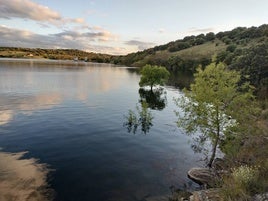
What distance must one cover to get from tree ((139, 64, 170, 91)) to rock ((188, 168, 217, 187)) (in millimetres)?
57337

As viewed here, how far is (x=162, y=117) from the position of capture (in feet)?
159

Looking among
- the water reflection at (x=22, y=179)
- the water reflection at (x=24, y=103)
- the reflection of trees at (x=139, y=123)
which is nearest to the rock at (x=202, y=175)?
the water reflection at (x=22, y=179)

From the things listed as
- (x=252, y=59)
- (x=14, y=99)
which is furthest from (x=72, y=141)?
(x=252, y=59)

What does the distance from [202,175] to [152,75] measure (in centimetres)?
6076

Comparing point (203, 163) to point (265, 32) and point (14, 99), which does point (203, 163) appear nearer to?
point (14, 99)

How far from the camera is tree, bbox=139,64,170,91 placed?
79.7m

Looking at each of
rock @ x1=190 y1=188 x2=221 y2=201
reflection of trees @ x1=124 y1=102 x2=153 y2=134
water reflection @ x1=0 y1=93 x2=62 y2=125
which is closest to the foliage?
rock @ x1=190 y1=188 x2=221 y2=201

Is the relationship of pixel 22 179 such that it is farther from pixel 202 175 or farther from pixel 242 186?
pixel 242 186

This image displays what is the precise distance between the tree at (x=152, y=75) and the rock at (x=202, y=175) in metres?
57.3

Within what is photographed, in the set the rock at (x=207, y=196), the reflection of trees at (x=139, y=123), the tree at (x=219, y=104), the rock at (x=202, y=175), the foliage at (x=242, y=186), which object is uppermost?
the tree at (x=219, y=104)

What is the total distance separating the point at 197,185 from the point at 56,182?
12.0m

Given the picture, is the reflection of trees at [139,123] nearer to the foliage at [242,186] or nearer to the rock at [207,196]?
the rock at [207,196]

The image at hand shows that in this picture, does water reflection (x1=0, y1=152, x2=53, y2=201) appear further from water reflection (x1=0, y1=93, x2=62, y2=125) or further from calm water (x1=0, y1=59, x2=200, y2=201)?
water reflection (x1=0, y1=93, x2=62, y2=125)

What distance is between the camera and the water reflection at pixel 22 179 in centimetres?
1841
